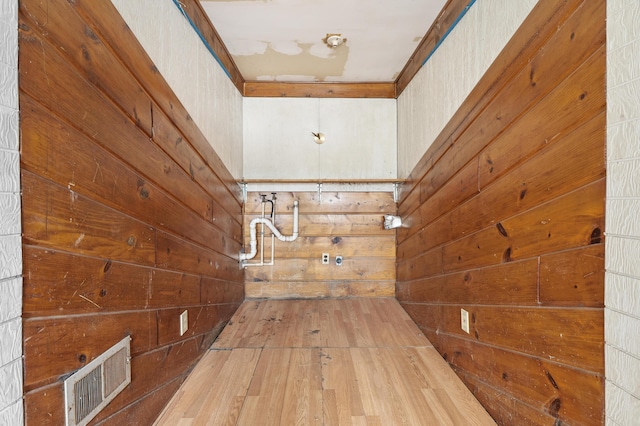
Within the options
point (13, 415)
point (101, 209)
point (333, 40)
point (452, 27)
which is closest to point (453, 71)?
point (452, 27)

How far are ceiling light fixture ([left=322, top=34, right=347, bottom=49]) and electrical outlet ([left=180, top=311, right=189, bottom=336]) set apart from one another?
2213mm

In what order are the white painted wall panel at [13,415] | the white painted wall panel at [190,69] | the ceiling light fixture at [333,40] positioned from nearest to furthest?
1. the white painted wall panel at [13,415]
2. the white painted wall panel at [190,69]
3. the ceiling light fixture at [333,40]

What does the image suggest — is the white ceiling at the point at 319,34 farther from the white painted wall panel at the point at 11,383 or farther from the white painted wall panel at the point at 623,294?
the white painted wall panel at the point at 11,383

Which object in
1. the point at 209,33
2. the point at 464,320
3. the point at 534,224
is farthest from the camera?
the point at 209,33

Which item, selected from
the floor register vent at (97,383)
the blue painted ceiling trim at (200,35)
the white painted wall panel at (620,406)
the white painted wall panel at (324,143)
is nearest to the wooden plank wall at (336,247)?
the white painted wall panel at (324,143)

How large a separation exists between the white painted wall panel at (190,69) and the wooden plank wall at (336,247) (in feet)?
2.96

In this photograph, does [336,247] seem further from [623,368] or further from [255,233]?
[623,368]

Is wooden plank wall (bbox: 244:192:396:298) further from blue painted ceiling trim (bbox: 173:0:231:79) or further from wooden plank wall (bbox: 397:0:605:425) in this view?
wooden plank wall (bbox: 397:0:605:425)

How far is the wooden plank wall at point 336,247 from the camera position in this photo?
12.1ft

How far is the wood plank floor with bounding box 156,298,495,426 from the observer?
177 centimetres

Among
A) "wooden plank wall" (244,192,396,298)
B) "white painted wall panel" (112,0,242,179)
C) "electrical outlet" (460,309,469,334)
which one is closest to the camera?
"white painted wall panel" (112,0,242,179)

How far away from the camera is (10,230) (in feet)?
2.64

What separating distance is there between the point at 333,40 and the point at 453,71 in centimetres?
102

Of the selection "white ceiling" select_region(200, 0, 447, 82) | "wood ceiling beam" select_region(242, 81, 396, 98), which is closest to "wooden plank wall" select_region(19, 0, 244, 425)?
"white ceiling" select_region(200, 0, 447, 82)
